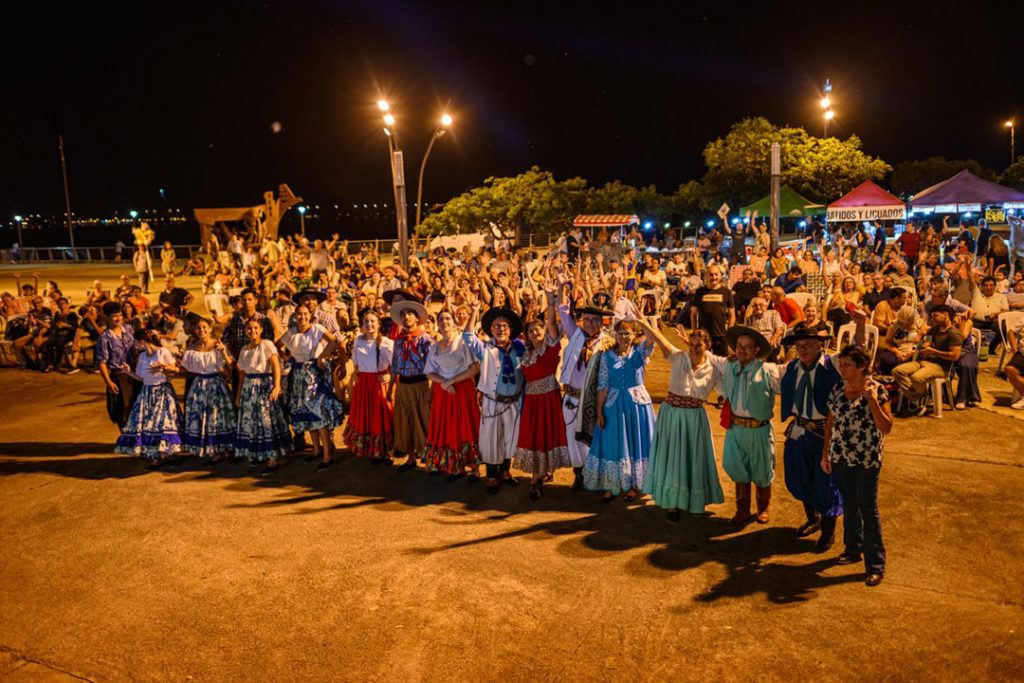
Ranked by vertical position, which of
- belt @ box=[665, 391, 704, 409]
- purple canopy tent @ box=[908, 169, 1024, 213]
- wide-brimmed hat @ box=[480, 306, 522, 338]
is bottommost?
belt @ box=[665, 391, 704, 409]

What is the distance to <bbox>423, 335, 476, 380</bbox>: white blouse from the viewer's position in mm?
6469

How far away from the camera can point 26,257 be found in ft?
137

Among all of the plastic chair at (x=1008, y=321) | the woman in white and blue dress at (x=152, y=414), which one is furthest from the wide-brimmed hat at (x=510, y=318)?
the plastic chair at (x=1008, y=321)

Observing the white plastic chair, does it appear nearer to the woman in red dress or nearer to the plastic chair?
the plastic chair

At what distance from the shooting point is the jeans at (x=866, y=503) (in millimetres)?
4562

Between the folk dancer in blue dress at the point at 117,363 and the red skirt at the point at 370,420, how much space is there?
2.74 m

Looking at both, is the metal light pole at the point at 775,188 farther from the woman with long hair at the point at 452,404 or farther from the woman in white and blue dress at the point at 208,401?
the woman in white and blue dress at the point at 208,401

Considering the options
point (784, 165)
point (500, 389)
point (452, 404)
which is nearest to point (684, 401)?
point (500, 389)

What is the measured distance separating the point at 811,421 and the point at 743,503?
0.88m

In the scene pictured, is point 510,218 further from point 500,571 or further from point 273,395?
point 500,571

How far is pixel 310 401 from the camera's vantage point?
7109 mm

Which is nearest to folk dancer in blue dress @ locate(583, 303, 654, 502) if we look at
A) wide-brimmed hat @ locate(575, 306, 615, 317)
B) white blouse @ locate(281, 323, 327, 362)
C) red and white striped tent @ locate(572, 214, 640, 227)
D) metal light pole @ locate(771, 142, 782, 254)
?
wide-brimmed hat @ locate(575, 306, 615, 317)

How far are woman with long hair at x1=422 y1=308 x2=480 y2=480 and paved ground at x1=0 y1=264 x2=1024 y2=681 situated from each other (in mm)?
262

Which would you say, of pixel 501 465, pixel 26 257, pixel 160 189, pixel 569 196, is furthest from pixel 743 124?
pixel 160 189
